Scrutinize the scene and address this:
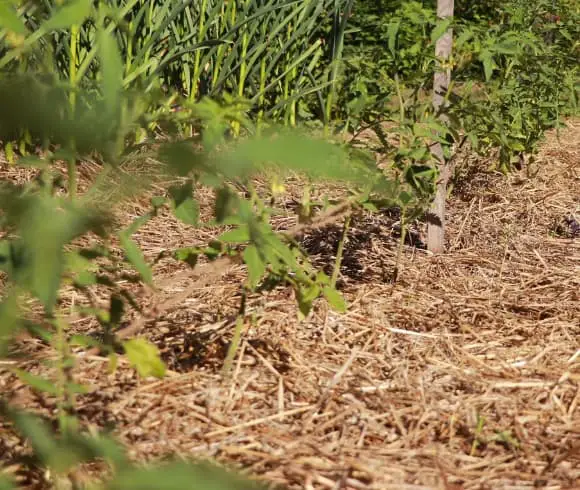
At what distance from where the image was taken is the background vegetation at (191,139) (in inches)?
19.3

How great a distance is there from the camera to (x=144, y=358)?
1208 millimetres

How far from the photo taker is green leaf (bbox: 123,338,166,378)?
120cm

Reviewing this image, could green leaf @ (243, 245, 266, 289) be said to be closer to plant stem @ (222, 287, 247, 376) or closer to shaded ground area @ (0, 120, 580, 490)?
shaded ground area @ (0, 120, 580, 490)

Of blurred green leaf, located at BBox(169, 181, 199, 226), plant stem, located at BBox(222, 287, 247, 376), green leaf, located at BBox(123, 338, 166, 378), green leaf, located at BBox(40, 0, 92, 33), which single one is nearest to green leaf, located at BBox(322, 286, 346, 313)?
plant stem, located at BBox(222, 287, 247, 376)

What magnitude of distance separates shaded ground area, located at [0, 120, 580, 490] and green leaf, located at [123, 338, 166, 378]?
0.74 ft

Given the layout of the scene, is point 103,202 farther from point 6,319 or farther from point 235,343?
point 235,343

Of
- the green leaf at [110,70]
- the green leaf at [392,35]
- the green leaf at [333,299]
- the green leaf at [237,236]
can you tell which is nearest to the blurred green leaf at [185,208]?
the green leaf at [237,236]

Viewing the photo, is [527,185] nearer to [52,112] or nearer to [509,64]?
[509,64]

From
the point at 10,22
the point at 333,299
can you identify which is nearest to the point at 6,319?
the point at 10,22

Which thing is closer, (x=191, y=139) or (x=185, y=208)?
(x=191, y=139)

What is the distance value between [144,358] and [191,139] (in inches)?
15.2

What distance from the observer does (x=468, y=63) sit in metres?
2.66

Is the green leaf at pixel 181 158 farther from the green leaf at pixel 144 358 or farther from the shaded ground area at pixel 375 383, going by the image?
the shaded ground area at pixel 375 383

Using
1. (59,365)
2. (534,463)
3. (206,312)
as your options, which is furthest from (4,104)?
(206,312)
